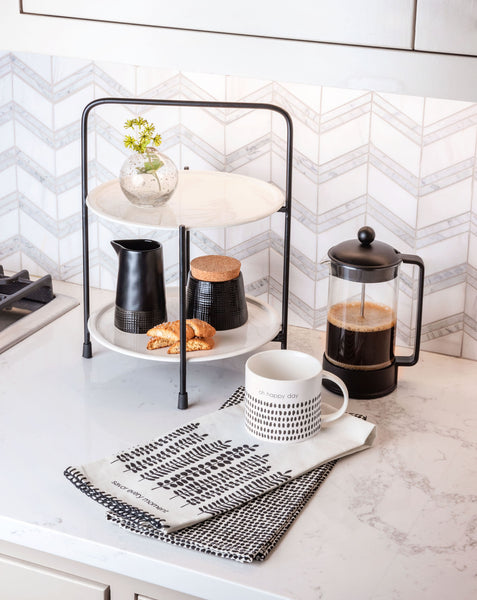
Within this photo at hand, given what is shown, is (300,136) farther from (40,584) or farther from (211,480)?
(40,584)

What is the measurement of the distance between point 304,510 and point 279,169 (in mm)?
809

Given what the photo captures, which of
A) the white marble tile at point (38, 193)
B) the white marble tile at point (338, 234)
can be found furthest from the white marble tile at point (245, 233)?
the white marble tile at point (38, 193)

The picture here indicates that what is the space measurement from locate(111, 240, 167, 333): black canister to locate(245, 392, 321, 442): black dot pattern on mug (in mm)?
328

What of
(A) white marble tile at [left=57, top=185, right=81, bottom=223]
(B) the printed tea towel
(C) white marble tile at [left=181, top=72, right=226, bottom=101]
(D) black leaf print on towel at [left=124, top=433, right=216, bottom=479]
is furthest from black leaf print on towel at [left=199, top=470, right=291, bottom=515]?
(A) white marble tile at [left=57, top=185, right=81, bottom=223]

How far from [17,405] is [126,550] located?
1.53 ft

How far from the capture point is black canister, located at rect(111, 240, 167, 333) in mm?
1547

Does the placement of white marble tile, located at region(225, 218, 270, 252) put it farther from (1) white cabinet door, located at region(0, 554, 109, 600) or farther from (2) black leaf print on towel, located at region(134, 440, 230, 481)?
(1) white cabinet door, located at region(0, 554, 109, 600)

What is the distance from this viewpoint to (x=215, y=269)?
1562 millimetres

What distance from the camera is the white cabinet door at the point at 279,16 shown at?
3.84 ft

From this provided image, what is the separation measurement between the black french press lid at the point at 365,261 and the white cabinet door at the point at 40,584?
2.18ft

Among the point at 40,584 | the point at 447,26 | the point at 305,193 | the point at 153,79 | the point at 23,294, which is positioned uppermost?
the point at 447,26

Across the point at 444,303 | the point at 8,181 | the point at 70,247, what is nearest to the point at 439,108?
the point at 444,303

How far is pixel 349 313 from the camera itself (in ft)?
5.02

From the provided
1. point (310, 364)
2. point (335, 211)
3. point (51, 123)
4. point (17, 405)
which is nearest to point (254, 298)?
point (335, 211)
